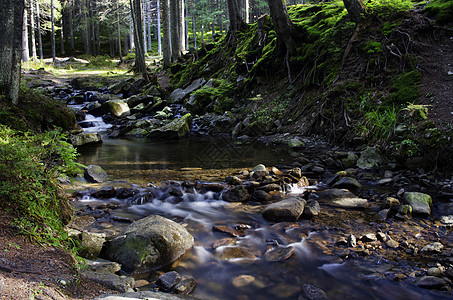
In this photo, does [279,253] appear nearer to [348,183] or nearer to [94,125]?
[348,183]

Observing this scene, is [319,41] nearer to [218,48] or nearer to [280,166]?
[280,166]

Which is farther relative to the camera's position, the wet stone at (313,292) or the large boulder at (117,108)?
the large boulder at (117,108)

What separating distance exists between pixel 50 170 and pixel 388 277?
415 cm

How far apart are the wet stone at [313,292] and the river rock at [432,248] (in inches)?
62.3

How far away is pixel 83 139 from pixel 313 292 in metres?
10.5

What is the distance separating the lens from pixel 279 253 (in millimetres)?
4008

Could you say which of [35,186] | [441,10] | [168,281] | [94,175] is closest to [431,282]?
[168,281]

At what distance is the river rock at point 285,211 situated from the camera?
16.3 feet

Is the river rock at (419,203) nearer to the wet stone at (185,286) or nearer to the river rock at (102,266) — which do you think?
the wet stone at (185,286)

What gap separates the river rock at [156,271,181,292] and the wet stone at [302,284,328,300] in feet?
4.70

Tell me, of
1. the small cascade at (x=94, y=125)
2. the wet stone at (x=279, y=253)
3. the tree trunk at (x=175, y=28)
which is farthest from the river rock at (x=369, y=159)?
the tree trunk at (x=175, y=28)

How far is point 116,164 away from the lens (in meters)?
8.62

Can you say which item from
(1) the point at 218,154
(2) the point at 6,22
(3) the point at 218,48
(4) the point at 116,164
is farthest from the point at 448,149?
(3) the point at 218,48

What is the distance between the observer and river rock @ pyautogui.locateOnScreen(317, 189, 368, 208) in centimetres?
539
